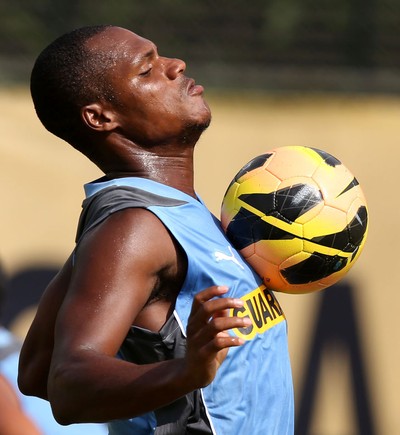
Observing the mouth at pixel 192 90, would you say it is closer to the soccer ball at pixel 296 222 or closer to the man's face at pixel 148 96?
the man's face at pixel 148 96

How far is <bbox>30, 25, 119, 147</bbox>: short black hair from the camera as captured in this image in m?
2.68

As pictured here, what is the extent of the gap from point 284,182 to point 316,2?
3670 mm

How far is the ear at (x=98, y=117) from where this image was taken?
8.86 ft

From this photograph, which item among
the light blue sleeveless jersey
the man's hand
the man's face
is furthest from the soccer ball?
the man's hand

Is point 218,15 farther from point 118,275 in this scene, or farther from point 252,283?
point 118,275

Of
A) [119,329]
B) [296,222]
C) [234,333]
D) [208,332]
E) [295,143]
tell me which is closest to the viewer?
[208,332]

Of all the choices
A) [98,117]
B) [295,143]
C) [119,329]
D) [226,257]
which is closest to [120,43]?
[98,117]

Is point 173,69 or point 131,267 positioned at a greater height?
point 173,69

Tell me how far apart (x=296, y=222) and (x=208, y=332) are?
2.66 ft

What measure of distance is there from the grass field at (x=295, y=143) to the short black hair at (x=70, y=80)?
299 cm

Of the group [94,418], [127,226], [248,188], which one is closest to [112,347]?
[94,418]

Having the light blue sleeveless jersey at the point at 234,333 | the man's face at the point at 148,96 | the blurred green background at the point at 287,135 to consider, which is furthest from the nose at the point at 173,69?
the blurred green background at the point at 287,135

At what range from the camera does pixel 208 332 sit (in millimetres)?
1932

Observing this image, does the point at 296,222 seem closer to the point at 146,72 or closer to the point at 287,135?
the point at 146,72
